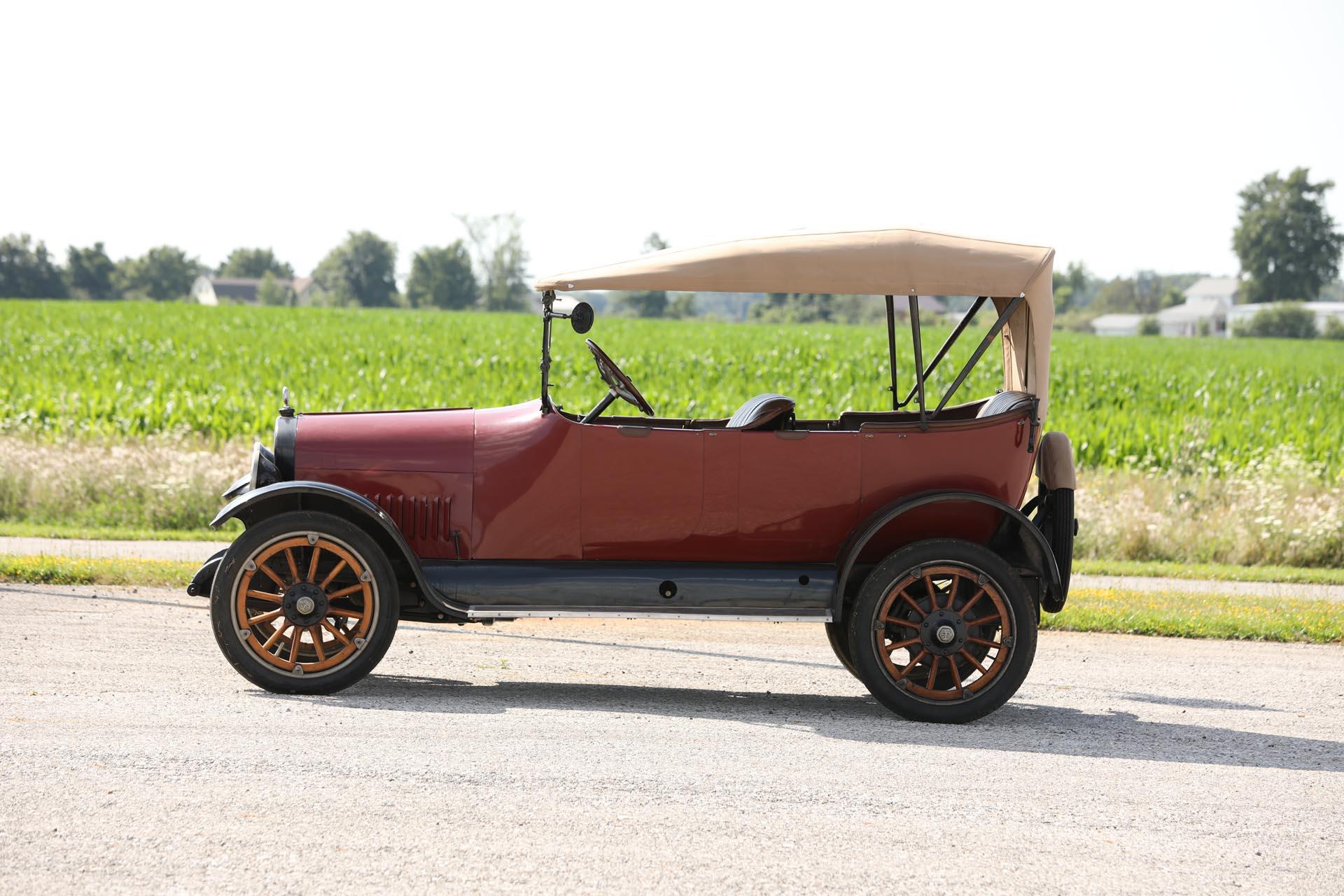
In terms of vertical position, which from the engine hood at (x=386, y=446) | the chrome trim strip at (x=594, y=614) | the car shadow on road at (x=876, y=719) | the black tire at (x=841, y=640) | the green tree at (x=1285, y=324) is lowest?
the car shadow on road at (x=876, y=719)

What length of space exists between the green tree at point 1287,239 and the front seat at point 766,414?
136145 mm

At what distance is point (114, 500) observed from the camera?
14555 millimetres

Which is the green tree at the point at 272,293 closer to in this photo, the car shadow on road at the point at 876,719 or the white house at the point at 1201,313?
the white house at the point at 1201,313

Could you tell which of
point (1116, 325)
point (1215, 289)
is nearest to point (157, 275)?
point (1116, 325)

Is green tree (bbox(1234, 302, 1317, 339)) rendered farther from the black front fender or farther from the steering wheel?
the black front fender

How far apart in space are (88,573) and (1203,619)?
8445mm

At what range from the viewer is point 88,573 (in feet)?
34.8

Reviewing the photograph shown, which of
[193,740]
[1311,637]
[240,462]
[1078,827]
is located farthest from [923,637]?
[240,462]

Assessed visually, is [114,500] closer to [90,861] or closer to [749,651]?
[749,651]

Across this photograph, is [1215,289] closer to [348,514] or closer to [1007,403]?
[1007,403]

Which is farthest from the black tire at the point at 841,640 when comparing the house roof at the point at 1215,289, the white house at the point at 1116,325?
the house roof at the point at 1215,289

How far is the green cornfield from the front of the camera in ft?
65.5

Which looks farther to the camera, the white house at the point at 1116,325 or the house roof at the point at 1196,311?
the house roof at the point at 1196,311

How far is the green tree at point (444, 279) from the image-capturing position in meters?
108
